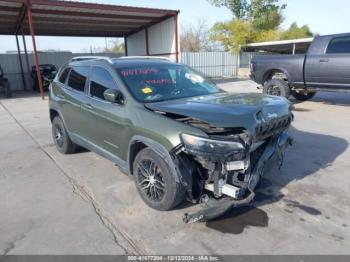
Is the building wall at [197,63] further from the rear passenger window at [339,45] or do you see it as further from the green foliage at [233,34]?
the rear passenger window at [339,45]

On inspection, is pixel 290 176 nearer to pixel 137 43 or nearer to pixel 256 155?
pixel 256 155

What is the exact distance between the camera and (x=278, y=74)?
→ 9812mm

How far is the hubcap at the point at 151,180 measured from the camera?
3381 millimetres

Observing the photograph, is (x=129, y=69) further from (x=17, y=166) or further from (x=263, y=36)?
(x=263, y=36)

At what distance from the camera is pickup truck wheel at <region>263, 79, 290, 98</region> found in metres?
9.28

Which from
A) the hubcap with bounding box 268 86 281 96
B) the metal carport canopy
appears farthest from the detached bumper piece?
the metal carport canopy

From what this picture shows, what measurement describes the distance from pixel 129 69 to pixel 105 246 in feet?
7.58

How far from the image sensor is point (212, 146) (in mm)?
2854

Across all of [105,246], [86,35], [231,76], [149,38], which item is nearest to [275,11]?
[231,76]

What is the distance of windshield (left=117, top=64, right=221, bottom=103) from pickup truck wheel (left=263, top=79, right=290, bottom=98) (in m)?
5.32

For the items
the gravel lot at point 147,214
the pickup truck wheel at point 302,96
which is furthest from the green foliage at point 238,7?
the gravel lot at point 147,214

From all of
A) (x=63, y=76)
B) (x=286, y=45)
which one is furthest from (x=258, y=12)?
(x=63, y=76)

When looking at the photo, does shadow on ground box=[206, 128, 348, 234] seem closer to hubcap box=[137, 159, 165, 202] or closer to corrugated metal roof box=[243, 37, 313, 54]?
hubcap box=[137, 159, 165, 202]

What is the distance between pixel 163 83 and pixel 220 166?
1.69m
